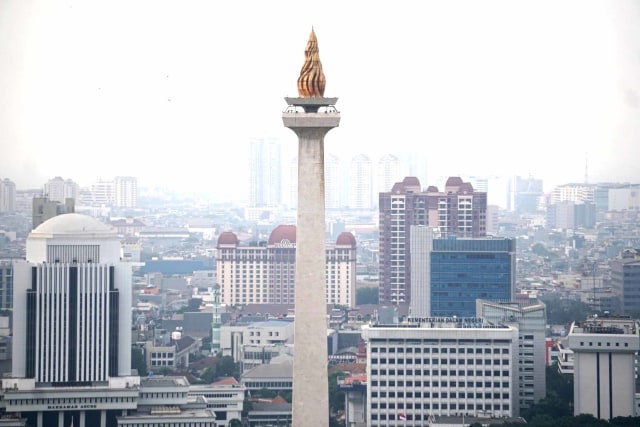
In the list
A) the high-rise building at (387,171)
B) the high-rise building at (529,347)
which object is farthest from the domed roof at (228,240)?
the high-rise building at (529,347)

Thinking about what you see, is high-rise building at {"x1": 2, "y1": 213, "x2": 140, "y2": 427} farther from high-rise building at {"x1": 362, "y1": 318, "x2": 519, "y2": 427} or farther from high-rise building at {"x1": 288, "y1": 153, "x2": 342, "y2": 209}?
high-rise building at {"x1": 288, "y1": 153, "x2": 342, "y2": 209}

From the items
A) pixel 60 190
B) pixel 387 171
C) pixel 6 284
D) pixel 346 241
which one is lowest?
pixel 6 284

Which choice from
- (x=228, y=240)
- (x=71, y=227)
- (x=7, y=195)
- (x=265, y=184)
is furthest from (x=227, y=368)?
(x=265, y=184)

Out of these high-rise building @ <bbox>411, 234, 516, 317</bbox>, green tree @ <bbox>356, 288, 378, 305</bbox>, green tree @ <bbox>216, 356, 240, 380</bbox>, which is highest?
high-rise building @ <bbox>411, 234, 516, 317</bbox>

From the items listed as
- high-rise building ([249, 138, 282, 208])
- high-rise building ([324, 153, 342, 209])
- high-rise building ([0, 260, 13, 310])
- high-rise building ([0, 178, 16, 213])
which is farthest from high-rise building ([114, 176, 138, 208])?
high-rise building ([249, 138, 282, 208])

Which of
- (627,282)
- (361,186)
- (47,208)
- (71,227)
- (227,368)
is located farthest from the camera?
(361,186)

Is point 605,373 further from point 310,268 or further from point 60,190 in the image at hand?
point 60,190

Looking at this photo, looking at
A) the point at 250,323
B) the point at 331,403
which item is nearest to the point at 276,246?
the point at 250,323

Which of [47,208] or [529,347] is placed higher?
[47,208]
